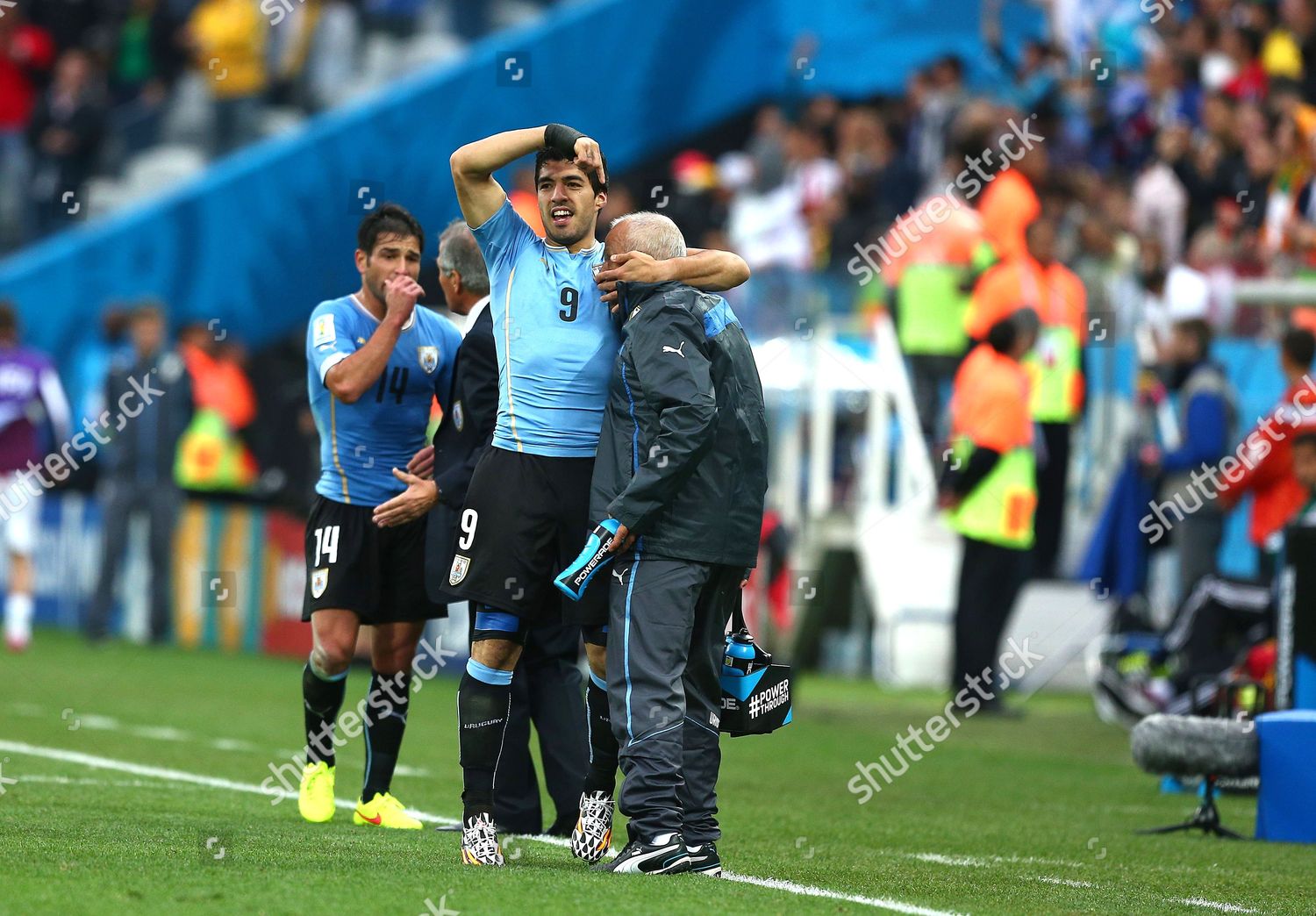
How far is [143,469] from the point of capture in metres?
17.7

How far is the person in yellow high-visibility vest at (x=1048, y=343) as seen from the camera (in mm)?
14391

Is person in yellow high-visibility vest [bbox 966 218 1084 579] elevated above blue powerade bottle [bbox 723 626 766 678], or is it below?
above

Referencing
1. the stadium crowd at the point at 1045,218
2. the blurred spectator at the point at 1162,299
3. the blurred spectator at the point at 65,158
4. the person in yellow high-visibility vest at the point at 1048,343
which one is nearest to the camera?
the stadium crowd at the point at 1045,218

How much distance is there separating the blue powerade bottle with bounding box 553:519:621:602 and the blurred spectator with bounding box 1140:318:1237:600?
734 centimetres

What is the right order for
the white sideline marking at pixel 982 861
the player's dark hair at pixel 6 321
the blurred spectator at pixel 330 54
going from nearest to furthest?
the white sideline marking at pixel 982 861
the player's dark hair at pixel 6 321
the blurred spectator at pixel 330 54

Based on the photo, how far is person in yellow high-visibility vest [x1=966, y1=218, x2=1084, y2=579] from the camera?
14.4 metres

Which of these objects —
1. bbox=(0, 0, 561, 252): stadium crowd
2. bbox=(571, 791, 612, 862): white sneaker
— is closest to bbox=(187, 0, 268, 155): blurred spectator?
bbox=(0, 0, 561, 252): stadium crowd

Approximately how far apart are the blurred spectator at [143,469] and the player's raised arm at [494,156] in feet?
36.9

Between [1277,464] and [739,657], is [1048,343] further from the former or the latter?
[739,657]

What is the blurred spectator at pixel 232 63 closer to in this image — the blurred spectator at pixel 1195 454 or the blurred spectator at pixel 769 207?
the blurred spectator at pixel 769 207

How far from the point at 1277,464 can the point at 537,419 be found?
6.64 meters

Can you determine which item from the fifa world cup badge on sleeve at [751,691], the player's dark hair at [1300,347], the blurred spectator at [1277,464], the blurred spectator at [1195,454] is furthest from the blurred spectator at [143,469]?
the fifa world cup badge on sleeve at [751,691]

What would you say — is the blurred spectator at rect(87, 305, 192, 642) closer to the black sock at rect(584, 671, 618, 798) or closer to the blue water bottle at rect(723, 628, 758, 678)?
the black sock at rect(584, 671, 618, 798)

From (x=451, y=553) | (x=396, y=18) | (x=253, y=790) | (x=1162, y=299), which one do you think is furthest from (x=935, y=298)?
(x=396, y=18)
